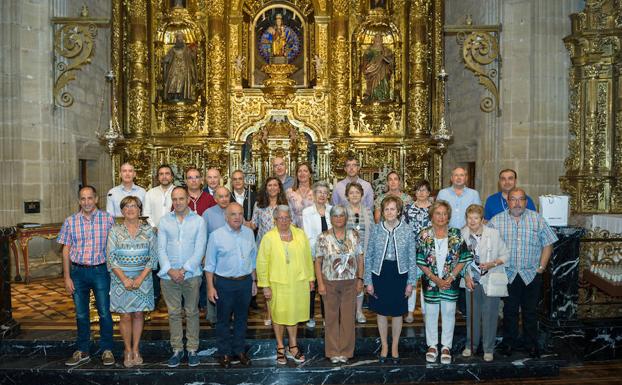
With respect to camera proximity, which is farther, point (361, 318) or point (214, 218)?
point (361, 318)

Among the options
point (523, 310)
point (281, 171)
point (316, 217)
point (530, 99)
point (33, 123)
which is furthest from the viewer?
point (33, 123)

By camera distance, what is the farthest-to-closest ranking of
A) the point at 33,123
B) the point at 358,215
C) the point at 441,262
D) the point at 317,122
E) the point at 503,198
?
the point at 317,122, the point at 33,123, the point at 503,198, the point at 358,215, the point at 441,262

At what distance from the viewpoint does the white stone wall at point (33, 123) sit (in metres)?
9.55

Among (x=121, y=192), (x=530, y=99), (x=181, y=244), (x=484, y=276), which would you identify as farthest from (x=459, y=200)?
(x=530, y=99)

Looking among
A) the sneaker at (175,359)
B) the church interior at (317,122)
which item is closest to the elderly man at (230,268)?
the sneaker at (175,359)

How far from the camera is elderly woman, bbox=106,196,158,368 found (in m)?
5.31

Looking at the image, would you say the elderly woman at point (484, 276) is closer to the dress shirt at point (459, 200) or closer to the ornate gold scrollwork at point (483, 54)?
the dress shirt at point (459, 200)

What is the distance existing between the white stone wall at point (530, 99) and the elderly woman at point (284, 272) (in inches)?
219

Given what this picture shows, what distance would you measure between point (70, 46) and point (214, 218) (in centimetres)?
585

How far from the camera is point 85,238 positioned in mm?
5434

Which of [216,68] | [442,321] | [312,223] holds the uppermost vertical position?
[216,68]

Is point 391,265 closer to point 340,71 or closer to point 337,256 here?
point 337,256

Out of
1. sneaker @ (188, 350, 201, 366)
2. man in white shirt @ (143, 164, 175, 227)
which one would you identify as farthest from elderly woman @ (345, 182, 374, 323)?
man in white shirt @ (143, 164, 175, 227)

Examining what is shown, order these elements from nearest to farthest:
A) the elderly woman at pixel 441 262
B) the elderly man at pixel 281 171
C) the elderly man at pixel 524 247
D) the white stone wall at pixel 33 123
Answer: the elderly woman at pixel 441 262
the elderly man at pixel 524 247
the elderly man at pixel 281 171
the white stone wall at pixel 33 123
